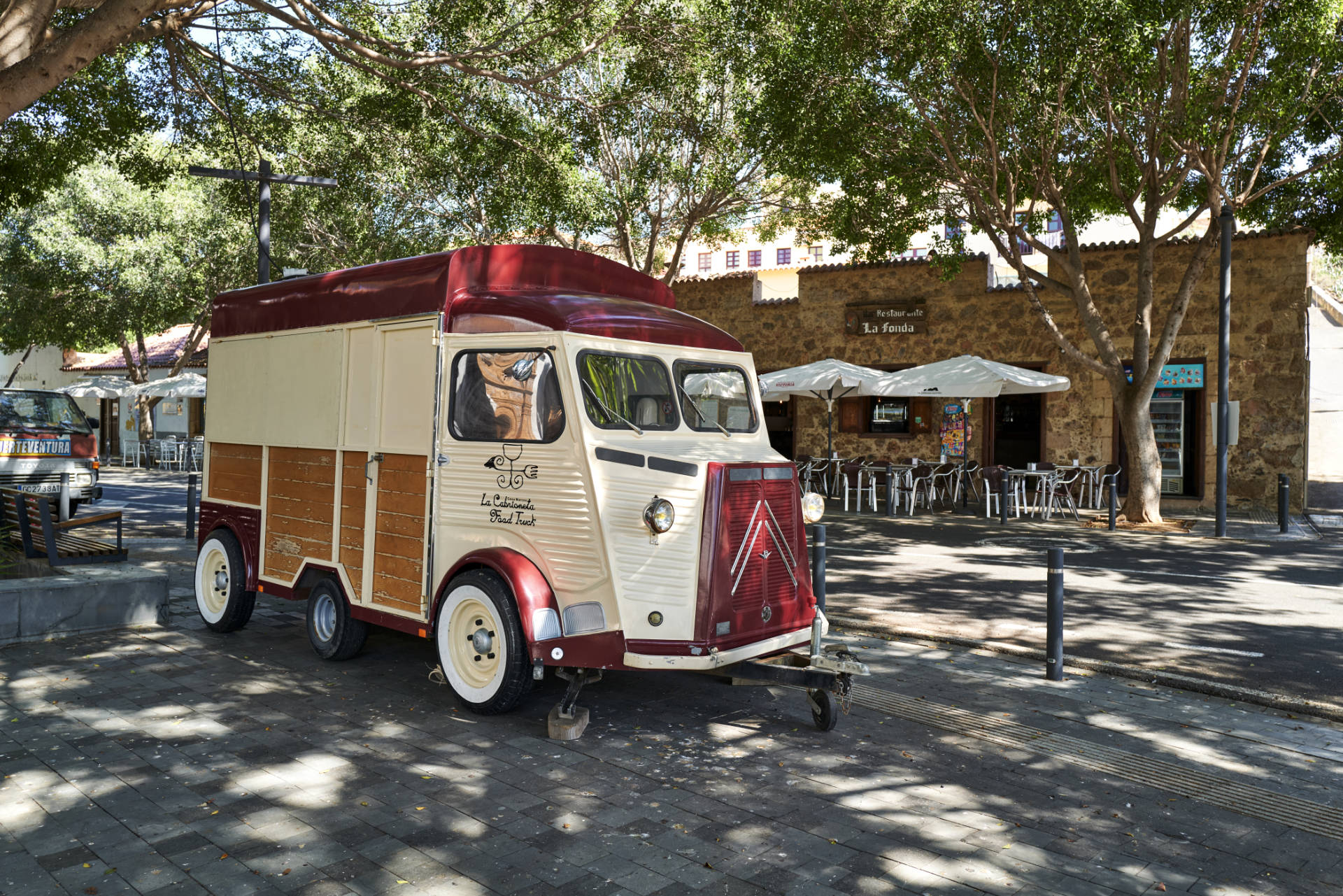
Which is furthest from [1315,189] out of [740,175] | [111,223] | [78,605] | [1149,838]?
[111,223]

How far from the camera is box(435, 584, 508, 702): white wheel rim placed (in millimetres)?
5812

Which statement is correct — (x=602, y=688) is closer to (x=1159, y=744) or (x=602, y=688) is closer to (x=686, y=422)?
(x=686, y=422)

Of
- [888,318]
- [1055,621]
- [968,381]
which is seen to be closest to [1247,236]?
[968,381]

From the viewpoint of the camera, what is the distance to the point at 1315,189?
1645 cm

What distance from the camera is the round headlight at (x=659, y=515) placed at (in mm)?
5305

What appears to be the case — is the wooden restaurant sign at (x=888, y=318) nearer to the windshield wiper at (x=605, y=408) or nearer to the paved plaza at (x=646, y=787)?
the paved plaza at (x=646, y=787)

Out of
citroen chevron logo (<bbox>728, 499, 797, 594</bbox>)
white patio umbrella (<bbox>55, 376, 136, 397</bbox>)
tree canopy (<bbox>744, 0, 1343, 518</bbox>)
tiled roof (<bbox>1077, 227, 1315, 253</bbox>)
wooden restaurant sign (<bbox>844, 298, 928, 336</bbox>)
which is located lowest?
citroen chevron logo (<bbox>728, 499, 797, 594</bbox>)

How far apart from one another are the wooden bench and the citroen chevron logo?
614cm

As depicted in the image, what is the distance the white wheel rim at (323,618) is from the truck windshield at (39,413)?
29.3ft

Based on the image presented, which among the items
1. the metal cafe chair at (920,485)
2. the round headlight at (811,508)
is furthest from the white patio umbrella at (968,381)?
the round headlight at (811,508)

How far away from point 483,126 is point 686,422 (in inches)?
401

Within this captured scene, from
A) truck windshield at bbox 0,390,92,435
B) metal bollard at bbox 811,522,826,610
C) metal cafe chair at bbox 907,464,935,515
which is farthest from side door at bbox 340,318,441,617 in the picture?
metal cafe chair at bbox 907,464,935,515

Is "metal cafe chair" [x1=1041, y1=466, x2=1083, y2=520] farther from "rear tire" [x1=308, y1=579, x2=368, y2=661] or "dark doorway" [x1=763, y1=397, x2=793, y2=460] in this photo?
"rear tire" [x1=308, y1=579, x2=368, y2=661]

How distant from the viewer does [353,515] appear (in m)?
6.75
